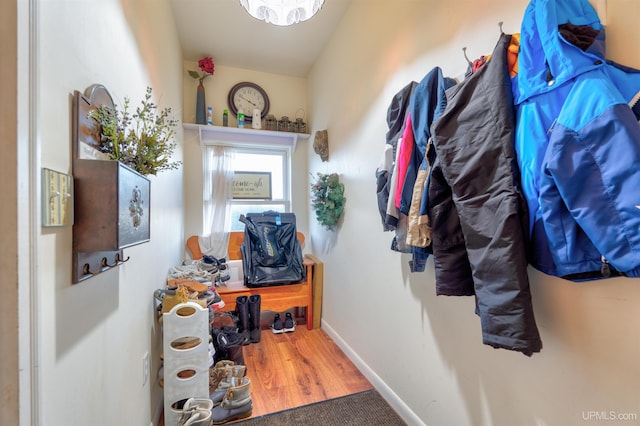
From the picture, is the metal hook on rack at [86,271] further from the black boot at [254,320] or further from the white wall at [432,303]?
the black boot at [254,320]

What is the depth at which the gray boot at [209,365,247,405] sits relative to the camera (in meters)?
1.59

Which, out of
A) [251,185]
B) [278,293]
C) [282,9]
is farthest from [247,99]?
[278,293]

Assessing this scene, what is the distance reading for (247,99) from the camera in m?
3.07

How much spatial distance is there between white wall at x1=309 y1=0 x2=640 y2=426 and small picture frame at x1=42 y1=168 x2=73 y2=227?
4.49 ft

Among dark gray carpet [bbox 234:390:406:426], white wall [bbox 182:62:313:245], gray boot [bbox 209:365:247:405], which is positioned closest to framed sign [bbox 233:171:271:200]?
white wall [bbox 182:62:313:245]

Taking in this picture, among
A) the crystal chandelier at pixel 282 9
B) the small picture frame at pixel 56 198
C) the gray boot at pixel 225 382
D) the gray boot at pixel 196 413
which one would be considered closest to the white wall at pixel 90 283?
the small picture frame at pixel 56 198

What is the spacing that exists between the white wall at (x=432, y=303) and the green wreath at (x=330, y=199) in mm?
96

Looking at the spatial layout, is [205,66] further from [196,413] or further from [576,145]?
[576,145]

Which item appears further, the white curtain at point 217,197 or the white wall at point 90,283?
the white curtain at point 217,197

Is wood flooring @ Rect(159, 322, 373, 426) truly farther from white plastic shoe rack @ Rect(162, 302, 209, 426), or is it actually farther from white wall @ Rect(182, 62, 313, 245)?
white wall @ Rect(182, 62, 313, 245)

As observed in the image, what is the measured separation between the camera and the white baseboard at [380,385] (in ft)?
4.80

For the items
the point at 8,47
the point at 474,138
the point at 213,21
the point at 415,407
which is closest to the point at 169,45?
the point at 213,21

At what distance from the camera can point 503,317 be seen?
75 cm

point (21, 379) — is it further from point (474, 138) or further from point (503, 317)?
point (474, 138)
